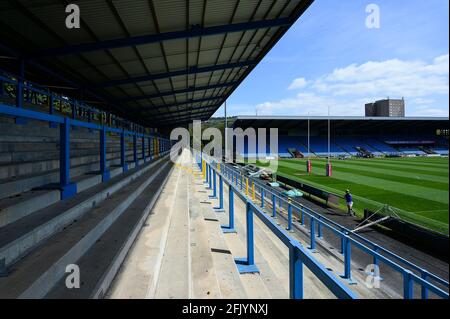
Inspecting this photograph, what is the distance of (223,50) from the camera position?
13219 millimetres

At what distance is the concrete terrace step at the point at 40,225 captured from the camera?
261 cm

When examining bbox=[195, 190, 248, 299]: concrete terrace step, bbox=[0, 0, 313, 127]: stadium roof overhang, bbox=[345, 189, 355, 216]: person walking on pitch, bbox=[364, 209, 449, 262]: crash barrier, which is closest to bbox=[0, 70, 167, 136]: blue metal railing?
bbox=[0, 0, 313, 127]: stadium roof overhang

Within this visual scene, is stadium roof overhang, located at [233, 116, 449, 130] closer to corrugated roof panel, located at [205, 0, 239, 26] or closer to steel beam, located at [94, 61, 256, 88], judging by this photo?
steel beam, located at [94, 61, 256, 88]

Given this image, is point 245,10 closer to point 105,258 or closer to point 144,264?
point 144,264

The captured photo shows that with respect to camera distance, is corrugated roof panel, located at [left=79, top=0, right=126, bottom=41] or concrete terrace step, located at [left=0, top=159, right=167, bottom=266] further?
corrugated roof panel, located at [left=79, top=0, right=126, bottom=41]

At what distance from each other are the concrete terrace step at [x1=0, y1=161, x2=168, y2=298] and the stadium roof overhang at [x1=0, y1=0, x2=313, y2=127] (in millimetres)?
5352

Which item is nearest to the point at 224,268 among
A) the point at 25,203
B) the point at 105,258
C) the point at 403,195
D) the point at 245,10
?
the point at 105,258

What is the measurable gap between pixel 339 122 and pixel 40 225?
63390mm

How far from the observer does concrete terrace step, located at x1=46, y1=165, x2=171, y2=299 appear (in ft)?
7.77

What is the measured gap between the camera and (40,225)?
3.13 metres

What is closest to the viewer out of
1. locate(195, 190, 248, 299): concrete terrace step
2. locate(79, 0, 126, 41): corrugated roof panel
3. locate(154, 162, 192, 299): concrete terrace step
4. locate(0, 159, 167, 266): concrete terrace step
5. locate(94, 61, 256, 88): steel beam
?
locate(0, 159, 167, 266): concrete terrace step

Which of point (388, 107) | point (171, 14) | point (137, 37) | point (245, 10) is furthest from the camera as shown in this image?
point (388, 107)

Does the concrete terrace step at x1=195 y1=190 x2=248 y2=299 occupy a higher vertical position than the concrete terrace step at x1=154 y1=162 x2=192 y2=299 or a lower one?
lower

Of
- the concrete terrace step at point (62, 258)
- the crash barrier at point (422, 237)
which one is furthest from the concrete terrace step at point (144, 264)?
the crash barrier at point (422, 237)
